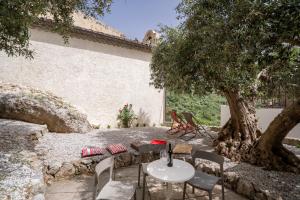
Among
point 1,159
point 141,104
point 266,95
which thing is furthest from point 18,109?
point 266,95

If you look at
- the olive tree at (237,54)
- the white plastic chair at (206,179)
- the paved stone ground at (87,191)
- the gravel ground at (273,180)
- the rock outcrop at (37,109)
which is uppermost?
the olive tree at (237,54)

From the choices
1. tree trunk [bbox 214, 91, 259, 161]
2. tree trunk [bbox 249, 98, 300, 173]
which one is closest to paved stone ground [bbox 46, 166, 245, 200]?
tree trunk [bbox 249, 98, 300, 173]

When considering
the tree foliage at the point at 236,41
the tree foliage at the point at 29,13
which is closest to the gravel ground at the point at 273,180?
the tree foliage at the point at 236,41

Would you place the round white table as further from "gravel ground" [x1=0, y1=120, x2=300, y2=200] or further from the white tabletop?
"gravel ground" [x1=0, y1=120, x2=300, y2=200]

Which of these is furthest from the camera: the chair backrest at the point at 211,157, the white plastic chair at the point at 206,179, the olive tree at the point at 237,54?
the chair backrest at the point at 211,157

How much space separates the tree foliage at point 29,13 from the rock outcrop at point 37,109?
2831 millimetres

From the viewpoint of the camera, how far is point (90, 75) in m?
10.2

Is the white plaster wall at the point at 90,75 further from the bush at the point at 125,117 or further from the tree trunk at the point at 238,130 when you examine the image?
the tree trunk at the point at 238,130

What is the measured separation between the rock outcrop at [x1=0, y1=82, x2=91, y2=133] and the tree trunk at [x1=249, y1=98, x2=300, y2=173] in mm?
6575

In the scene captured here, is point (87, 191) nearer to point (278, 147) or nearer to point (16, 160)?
point (16, 160)

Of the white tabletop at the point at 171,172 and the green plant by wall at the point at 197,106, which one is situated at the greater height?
the green plant by wall at the point at 197,106

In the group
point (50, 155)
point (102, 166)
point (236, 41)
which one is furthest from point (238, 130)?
point (50, 155)

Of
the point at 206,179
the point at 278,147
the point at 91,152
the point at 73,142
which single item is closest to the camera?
the point at 206,179

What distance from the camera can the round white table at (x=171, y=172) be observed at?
299 centimetres
